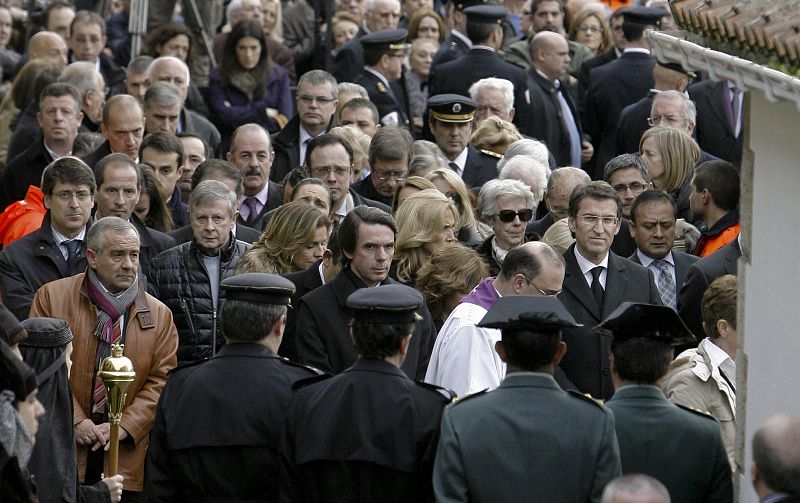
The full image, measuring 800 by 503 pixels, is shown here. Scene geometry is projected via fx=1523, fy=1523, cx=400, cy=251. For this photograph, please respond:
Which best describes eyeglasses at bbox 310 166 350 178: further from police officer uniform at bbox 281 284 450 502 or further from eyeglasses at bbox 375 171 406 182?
police officer uniform at bbox 281 284 450 502

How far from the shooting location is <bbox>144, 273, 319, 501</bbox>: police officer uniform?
6.09 meters

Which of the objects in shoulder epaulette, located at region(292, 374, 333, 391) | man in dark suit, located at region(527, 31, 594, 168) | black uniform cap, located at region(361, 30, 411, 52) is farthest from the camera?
black uniform cap, located at region(361, 30, 411, 52)

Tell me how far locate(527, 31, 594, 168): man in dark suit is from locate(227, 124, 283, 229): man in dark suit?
120 inches

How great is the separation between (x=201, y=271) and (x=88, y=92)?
4543mm

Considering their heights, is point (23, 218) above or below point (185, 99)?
below

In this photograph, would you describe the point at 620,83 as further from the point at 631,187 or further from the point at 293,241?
the point at 293,241

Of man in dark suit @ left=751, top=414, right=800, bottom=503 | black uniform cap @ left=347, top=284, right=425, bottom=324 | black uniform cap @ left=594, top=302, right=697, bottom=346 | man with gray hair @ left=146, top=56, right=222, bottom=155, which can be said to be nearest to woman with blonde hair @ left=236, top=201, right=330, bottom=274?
black uniform cap @ left=347, top=284, right=425, bottom=324

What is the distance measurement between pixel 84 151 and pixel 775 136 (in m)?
6.75

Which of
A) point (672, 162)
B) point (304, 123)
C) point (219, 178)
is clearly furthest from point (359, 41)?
point (219, 178)

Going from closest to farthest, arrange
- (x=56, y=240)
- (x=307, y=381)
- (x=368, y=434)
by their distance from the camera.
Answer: (x=368, y=434) → (x=307, y=381) → (x=56, y=240)

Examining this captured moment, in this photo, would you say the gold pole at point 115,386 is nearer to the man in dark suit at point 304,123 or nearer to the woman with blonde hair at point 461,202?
the woman with blonde hair at point 461,202

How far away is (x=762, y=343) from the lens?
5.77 m

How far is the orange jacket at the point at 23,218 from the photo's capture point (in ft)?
30.9

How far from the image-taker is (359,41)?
15.1 metres
